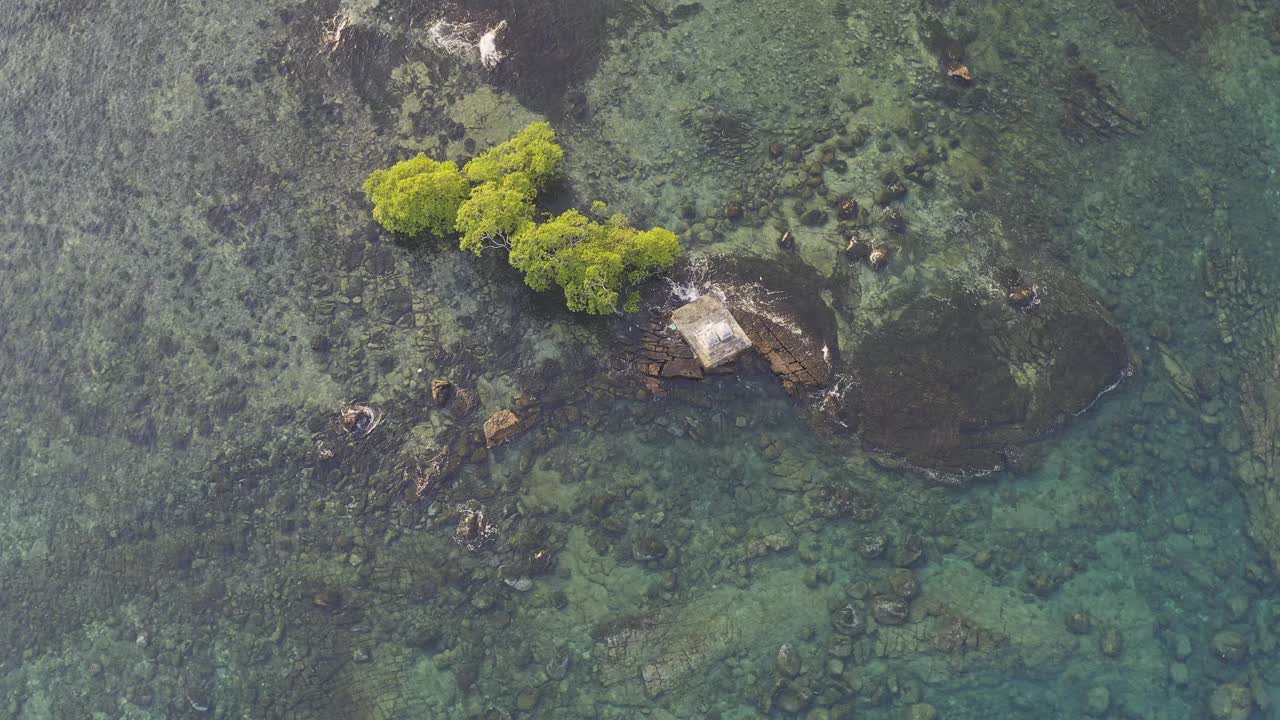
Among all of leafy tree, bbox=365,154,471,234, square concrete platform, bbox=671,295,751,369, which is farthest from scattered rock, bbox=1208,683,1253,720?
leafy tree, bbox=365,154,471,234

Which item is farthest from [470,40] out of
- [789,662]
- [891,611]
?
[891,611]

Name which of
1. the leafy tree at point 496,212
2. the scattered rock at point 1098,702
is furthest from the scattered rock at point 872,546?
the leafy tree at point 496,212

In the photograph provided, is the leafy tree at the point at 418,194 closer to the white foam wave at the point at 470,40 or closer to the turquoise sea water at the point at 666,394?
the turquoise sea water at the point at 666,394

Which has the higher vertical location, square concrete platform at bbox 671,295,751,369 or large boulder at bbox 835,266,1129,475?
square concrete platform at bbox 671,295,751,369

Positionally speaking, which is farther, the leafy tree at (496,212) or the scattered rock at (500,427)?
the scattered rock at (500,427)

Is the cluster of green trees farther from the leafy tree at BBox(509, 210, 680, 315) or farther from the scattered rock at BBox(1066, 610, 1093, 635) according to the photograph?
the scattered rock at BBox(1066, 610, 1093, 635)
